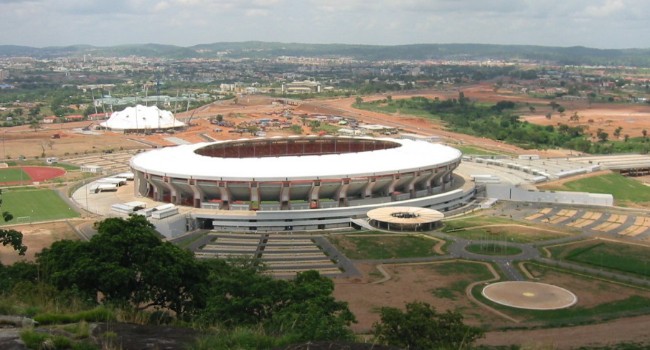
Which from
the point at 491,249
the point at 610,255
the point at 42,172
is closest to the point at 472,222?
the point at 491,249

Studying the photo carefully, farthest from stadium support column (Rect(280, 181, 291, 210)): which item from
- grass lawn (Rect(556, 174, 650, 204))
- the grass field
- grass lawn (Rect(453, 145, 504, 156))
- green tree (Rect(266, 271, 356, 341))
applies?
grass lawn (Rect(453, 145, 504, 156))

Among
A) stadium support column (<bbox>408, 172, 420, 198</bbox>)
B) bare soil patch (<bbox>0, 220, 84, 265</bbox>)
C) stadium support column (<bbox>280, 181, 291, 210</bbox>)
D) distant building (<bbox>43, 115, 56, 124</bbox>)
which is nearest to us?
bare soil patch (<bbox>0, 220, 84, 265</bbox>)

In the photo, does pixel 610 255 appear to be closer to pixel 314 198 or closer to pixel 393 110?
pixel 314 198

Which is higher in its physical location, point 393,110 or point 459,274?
point 393,110

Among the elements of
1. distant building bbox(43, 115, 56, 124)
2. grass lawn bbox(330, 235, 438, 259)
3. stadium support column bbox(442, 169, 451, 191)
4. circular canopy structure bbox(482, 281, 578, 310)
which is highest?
stadium support column bbox(442, 169, 451, 191)

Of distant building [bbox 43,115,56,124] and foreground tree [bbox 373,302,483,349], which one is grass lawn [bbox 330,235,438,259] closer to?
foreground tree [bbox 373,302,483,349]

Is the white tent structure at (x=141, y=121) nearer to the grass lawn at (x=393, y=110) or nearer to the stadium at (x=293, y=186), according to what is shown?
the grass lawn at (x=393, y=110)

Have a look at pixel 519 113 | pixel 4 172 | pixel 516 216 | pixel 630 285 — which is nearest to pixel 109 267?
pixel 630 285
